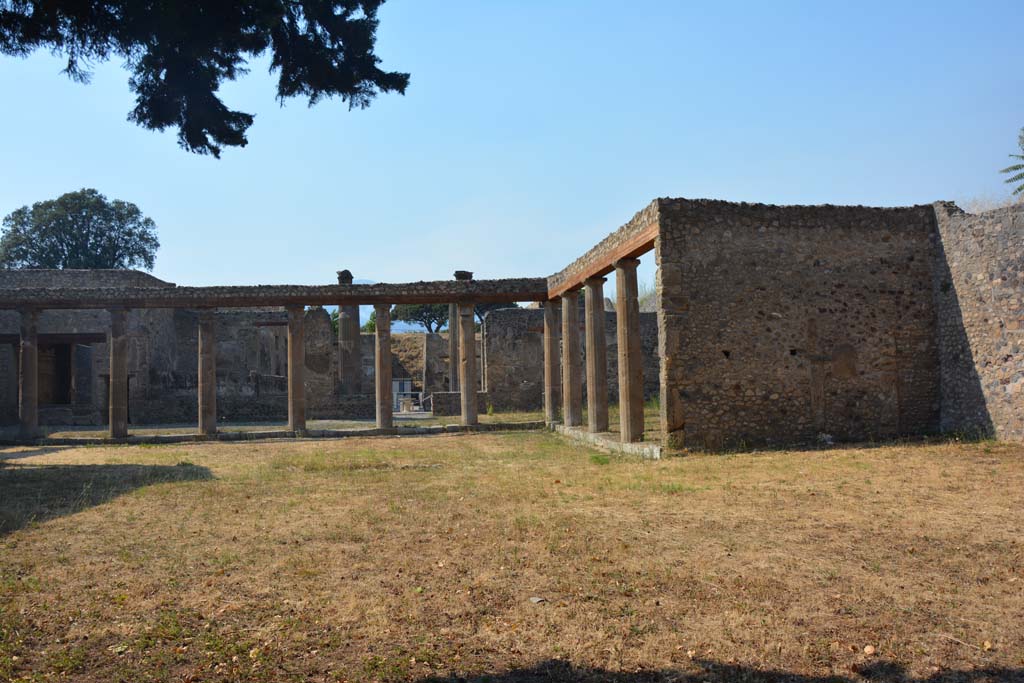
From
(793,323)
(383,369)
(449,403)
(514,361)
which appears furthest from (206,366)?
(793,323)

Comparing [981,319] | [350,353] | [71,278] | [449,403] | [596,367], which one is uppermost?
[71,278]

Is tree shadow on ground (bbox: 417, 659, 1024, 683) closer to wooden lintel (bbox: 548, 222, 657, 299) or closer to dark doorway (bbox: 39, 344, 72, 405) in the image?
wooden lintel (bbox: 548, 222, 657, 299)

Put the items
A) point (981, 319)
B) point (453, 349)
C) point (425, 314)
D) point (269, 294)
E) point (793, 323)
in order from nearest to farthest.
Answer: point (981, 319)
point (793, 323)
point (269, 294)
point (453, 349)
point (425, 314)

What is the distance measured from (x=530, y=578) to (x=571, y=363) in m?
13.1

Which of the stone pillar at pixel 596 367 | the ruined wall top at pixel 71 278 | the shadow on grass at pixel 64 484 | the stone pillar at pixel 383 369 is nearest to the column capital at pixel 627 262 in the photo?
the stone pillar at pixel 596 367

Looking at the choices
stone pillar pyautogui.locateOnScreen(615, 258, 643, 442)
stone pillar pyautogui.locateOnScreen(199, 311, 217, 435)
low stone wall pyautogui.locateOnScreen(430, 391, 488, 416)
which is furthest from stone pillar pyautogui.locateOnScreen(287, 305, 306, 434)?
stone pillar pyautogui.locateOnScreen(615, 258, 643, 442)

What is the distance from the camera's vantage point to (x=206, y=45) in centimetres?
516

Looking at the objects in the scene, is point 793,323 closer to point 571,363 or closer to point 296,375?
point 571,363

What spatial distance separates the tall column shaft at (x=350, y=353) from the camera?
3030 cm

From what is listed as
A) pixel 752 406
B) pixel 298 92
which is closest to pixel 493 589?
pixel 298 92

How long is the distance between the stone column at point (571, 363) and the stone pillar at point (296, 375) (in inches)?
262

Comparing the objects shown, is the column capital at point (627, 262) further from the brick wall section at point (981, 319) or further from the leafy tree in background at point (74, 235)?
the leafy tree in background at point (74, 235)

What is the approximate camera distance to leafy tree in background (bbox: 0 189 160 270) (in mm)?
50000

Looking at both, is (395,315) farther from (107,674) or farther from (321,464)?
(107,674)
